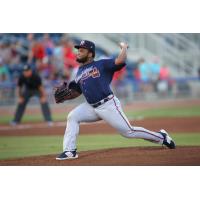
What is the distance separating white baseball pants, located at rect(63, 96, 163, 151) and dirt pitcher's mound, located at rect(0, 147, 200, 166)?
23 cm

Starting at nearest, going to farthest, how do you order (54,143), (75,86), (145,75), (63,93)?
(75,86), (63,93), (54,143), (145,75)

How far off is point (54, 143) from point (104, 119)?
1.96 metres

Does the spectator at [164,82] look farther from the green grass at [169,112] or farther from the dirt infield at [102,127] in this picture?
the dirt infield at [102,127]

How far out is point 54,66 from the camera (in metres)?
11.6

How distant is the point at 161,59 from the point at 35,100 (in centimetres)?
260

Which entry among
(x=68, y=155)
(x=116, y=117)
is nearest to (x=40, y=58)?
(x=68, y=155)

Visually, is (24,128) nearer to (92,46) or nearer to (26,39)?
(26,39)

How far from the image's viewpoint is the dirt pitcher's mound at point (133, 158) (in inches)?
288

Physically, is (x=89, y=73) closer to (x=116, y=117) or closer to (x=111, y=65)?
(x=111, y=65)

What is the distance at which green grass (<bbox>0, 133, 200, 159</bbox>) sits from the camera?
8445mm

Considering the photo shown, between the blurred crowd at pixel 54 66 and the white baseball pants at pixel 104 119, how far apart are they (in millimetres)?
3386

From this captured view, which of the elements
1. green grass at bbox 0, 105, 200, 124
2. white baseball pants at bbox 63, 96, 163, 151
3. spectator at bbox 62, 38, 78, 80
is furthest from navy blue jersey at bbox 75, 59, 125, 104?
green grass at bbox 0, 105, 200, 124

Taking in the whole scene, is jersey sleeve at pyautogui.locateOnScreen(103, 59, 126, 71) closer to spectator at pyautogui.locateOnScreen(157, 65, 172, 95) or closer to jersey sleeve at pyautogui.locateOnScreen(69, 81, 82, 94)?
jersey sleeve at pyautogui.locateOnScreen(69, 81, 82, 94)

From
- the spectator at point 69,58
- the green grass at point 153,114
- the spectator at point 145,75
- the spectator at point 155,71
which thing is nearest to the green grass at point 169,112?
the green grass at point 153,114
